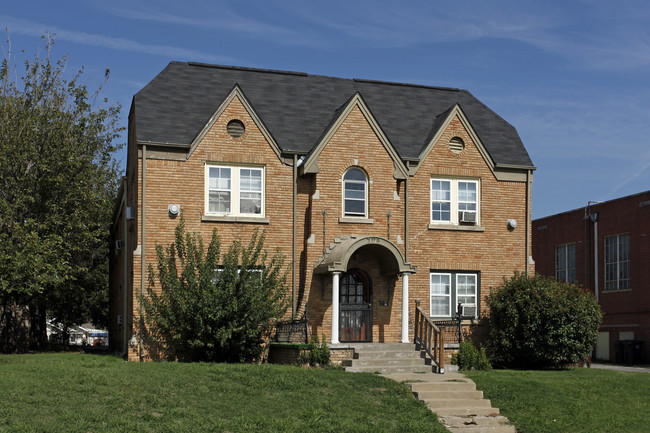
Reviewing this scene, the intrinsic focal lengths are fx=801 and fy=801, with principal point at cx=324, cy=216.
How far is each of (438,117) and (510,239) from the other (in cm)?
483

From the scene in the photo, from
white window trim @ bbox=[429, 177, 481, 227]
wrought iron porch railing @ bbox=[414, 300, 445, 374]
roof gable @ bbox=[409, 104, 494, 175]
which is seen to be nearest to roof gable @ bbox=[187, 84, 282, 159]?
roof gable @ bbox=[409, 104, 494, 175]

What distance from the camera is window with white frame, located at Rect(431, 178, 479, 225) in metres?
25.9

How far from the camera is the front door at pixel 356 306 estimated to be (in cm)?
2445

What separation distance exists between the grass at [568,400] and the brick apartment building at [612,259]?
16.4 metres

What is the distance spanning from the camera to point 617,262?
129ft

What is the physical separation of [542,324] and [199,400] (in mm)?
12028

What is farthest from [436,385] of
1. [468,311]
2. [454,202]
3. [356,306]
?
[454,202]

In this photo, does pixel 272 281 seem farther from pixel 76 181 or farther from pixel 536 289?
pixel 76 181

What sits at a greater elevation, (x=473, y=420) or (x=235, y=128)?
(x=235, y=128)

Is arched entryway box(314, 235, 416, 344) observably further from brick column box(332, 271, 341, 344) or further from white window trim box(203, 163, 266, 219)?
white window trim box(203, 163, 266, 219)

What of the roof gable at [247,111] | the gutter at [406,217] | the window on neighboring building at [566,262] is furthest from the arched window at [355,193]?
the window on neighboring building at [566,262]

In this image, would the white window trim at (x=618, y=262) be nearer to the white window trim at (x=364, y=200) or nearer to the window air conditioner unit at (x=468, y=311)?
the window air conditioner unit at (x=468, y=311)

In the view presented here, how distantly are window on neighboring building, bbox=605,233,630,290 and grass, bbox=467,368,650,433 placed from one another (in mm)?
17763

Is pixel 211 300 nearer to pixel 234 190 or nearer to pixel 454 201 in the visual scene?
pixel 234 190
